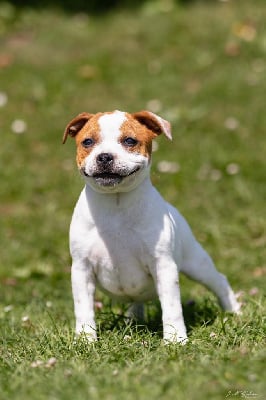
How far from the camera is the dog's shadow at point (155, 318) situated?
4699mm

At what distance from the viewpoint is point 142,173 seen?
14.2 feet

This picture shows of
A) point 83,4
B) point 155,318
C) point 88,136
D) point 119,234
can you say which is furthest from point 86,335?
point 83,4

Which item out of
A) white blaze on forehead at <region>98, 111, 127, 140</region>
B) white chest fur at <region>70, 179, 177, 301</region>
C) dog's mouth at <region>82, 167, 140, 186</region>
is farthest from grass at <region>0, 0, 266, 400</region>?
white blaze on forehead at <region>98, 111, 127, 140</region>

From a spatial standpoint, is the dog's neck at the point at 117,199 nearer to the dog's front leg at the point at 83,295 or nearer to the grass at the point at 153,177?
the dog's front leg at the point at 83,295

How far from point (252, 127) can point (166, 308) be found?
18.1 ft

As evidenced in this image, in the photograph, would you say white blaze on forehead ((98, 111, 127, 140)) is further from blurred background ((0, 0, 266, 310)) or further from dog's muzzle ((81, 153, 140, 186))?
blurred background ((0, 0, 266, 310))

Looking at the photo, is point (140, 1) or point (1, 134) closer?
point (1, 134)

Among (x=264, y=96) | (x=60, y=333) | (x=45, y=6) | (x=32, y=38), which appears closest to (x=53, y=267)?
(x=60, y=333)

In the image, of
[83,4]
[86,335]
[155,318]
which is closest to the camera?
[86,335]

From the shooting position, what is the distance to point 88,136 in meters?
4.29

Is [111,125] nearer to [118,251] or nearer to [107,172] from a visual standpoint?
[107,172]

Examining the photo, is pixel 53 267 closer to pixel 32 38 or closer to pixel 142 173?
pixel 142 173

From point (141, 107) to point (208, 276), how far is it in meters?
5.24

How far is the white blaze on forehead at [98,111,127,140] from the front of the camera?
4246 millimetres
